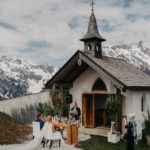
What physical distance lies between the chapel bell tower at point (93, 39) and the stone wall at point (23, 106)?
7096 millimetres

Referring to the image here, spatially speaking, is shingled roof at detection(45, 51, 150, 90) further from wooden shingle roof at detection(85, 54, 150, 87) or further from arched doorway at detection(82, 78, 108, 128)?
Result: arched doorway at detection(82, 78, 108, 128)

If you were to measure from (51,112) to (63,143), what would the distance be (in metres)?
5.31

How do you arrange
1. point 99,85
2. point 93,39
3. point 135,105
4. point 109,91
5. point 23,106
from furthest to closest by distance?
point 23,106 < point 93,39 < point 99,85 < point 109,91 < point 135,105

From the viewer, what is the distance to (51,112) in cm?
1638

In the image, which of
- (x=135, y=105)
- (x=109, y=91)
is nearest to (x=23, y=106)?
(x=109, y=91)

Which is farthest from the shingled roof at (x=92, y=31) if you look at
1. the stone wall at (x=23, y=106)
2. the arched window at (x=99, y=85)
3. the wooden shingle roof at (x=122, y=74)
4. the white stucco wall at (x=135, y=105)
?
the stone wall at (x=23, y=106)

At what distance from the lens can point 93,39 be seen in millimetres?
15234

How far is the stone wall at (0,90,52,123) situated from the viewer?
1717cm

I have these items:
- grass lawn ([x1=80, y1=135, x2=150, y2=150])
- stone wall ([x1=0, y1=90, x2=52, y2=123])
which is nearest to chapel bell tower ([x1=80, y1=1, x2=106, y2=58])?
grass lawn ([x1=80, y1=135, x2=150, y2=150])

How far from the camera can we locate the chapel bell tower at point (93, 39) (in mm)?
15078

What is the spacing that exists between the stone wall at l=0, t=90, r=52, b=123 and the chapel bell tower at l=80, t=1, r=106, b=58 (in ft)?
23.3

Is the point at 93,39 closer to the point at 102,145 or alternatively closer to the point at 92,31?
the point at 92,31

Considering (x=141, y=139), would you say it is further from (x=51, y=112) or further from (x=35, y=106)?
(x=35, y=106)

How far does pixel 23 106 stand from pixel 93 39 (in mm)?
8179
